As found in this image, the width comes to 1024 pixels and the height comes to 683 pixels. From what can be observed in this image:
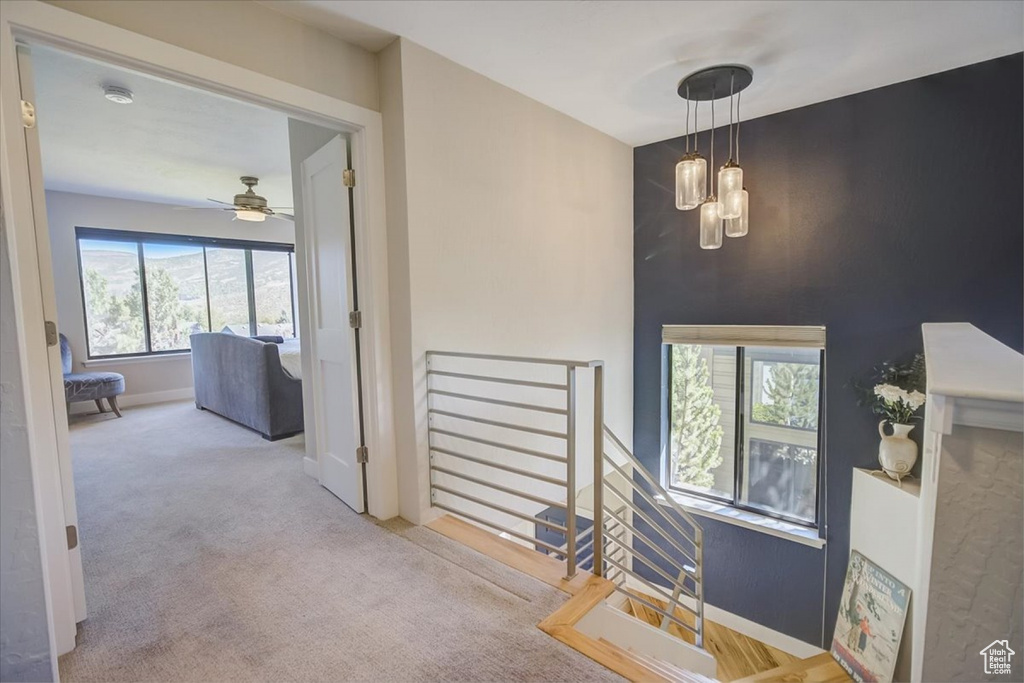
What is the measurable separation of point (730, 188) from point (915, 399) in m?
1.77

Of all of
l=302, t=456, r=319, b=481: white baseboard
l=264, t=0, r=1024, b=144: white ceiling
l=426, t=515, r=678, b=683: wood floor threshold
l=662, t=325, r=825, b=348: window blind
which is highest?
l=264, t=0, r=1024, b=144: white ceiling

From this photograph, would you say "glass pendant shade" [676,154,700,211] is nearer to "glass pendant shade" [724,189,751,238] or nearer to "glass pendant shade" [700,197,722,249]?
"glass pendant shade" [724,189,751,238]

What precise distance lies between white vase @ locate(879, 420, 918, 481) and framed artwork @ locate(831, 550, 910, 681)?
631 mm

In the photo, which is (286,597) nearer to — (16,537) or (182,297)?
(16,537)

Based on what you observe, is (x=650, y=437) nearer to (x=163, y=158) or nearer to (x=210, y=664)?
(x=210, y=664)

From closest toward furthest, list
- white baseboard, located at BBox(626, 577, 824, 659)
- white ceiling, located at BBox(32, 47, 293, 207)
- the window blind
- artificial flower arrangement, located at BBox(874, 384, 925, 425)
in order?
1. white ceiling, located at BBox(32, 47, 293, 207)
2. artificial flower arrangement, located at BBox(874, 384, 925, 425)
3. the window blind
4. white baseboard, located at BBox(626, 577, 824, 659)

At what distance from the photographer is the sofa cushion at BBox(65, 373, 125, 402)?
13.8ft

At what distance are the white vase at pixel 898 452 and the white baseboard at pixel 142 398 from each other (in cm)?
692

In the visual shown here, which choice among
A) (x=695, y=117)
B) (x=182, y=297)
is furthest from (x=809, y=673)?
(x=182, y=297)

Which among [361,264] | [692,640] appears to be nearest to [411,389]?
[361,264]

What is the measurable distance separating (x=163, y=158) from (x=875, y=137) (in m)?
5.46

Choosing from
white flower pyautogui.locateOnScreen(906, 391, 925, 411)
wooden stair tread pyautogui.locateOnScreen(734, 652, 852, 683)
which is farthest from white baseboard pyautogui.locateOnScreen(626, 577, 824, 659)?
white flower pyautogui.locateOnScreen(906, 391, 925, 411)

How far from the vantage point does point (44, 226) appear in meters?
1.39

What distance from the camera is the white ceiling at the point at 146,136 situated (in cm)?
240
